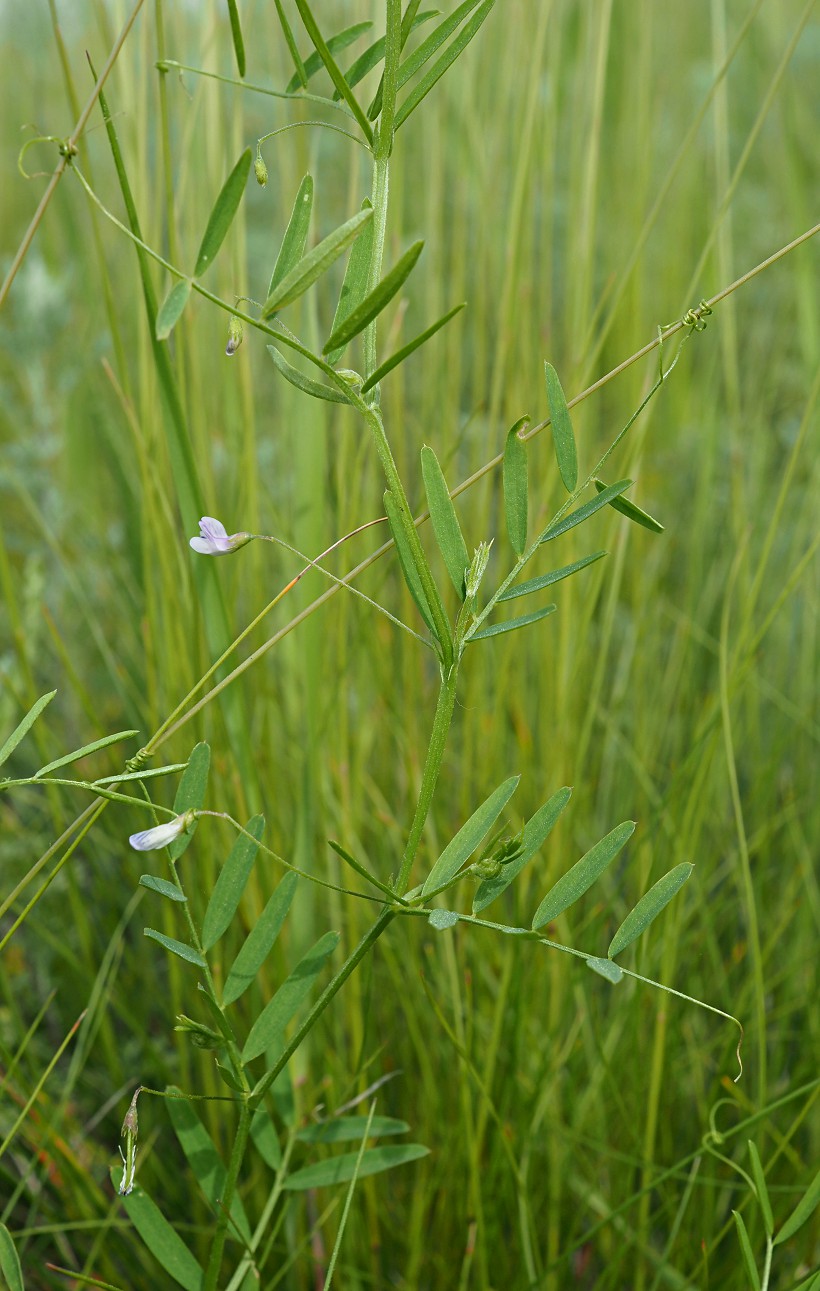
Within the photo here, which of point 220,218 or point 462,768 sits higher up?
point 220,218

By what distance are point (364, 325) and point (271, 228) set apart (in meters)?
2.21

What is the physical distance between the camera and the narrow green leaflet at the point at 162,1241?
1.72 ft

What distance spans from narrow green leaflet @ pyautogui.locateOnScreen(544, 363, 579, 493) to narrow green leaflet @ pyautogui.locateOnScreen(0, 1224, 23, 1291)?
1.26 feet

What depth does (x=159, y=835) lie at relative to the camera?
40 centimetres

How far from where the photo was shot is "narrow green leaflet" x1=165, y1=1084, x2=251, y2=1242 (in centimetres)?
54

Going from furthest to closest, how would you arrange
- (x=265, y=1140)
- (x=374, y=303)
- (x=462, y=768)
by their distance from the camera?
(x=462, y=768) < (x=265, y=1140) < (x=374, y=303)

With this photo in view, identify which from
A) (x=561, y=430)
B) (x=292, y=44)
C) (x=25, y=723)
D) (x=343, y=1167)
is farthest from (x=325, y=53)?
(x=343, y=1167)

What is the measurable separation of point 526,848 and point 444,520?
0.13 meters

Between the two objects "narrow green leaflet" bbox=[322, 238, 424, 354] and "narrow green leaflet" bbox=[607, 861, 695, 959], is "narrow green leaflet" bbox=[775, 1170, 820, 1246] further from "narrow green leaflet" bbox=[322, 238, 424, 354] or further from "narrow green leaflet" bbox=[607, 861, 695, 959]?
"narrow green leaflet" bbox=[322, 238, 424, 354]

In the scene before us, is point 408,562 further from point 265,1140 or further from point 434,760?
point 265,1140

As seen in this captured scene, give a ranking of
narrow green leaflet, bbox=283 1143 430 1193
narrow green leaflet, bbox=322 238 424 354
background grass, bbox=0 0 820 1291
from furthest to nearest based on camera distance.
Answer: background grass, bbox=0 0 820 1291 → narrow green leaflet, bbox=283 1143 430 1193 → narrow green leaflet, bbox=322 238 424 354

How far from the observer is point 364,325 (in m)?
0.40

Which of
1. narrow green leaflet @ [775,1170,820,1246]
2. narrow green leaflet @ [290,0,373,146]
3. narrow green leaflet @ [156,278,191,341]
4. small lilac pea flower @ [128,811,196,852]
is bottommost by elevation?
narrow green leaflet @ [775,1170,820,1246]

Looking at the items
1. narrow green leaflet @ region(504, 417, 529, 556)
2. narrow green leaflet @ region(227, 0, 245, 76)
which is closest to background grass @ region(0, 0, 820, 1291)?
narrow green leaflet @ region(227, 0, 245, 76)
